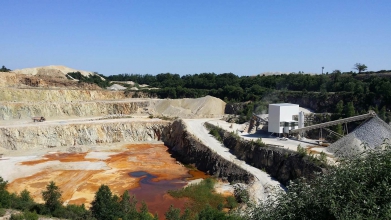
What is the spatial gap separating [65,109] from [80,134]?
17.1 metres

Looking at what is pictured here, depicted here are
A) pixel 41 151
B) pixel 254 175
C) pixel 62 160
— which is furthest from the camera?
pixel 41 151

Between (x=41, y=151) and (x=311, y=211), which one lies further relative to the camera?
(x=41, y=151)

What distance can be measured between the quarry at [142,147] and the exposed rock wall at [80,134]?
0.48ft

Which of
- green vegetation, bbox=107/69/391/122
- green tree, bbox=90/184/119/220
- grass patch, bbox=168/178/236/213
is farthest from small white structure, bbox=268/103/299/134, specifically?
green tree, bbox=90/184/119/220

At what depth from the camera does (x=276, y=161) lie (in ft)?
119

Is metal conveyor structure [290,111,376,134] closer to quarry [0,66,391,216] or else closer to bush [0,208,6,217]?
quarry [0,66,391,216]

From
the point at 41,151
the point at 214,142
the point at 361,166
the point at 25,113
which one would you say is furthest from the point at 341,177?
the point at 25,113

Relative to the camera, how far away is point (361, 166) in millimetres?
12836

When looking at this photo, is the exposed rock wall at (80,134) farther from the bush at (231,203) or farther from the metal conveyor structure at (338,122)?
the bush at (231,203)

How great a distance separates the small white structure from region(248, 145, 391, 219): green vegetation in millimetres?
29910

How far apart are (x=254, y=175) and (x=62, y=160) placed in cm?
2788

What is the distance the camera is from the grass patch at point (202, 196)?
30.2 metres

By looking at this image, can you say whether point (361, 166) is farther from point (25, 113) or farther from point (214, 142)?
point (25, 113)

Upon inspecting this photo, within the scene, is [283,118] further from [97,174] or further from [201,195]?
[97,174]
